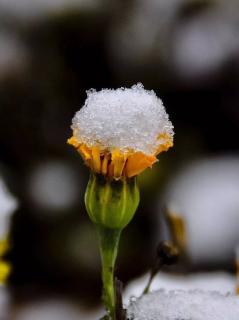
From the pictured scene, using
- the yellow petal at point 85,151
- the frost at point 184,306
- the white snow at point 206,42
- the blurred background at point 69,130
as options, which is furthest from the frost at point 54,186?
the yellow petal at point 85,151

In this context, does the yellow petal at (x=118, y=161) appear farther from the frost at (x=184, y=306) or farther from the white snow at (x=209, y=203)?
the white snow at (x=209, y=203)

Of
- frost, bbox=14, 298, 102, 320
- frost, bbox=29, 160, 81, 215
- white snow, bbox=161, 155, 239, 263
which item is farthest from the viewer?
frost, bbox=29, 160, 81, 215

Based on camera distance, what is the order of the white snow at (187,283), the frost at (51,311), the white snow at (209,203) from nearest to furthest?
1. the white snow at (187,283)
2. the frost at (51,311)
3. the white snow at (209,203)

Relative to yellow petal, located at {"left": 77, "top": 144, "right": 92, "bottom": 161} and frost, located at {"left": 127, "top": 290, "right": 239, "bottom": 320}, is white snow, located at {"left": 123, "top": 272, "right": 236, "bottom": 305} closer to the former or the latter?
frost, located at {"left": 127, "top": 290, "right": 239, "bottom": 320}

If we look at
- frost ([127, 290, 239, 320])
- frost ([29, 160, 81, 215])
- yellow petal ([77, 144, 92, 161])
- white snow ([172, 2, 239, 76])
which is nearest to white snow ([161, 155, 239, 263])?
frost ([29, 160, 81, 215])

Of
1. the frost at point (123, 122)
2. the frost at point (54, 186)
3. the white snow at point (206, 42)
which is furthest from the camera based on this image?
the white snow at point (206, 42)

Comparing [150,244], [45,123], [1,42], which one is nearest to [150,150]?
[150,244]
